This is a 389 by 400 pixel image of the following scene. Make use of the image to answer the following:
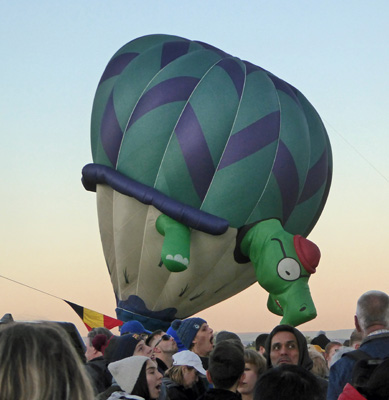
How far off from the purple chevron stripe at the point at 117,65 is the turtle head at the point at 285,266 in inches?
126

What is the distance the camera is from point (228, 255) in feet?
37.2

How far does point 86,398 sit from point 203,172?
29.4 ft

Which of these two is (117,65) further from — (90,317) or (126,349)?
(126,349)

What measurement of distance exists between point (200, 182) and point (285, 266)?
160 centimetres

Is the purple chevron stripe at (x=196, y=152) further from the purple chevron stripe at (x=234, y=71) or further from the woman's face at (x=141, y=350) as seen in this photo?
the woman's face at (x=141, y=350)

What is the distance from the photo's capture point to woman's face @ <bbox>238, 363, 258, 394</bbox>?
13.4 ft

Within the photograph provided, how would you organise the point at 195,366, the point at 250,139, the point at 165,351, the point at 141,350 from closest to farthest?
the point at 141,350
the point at 195,366
the point at 165,351
the point at 250,139

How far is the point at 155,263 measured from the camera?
11.2 metres

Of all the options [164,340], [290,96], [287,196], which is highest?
[290,96]

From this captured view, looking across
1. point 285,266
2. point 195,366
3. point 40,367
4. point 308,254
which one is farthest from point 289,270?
point 40,367

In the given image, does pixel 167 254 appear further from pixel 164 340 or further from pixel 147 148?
pixel 164 340

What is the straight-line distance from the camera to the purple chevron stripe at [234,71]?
436 inches

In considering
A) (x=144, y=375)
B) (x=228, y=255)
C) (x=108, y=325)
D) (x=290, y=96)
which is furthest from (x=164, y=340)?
(x=290, y=96)

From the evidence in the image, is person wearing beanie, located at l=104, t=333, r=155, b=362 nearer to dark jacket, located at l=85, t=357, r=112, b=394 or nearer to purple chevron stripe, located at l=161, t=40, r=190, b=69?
dark jacket, located at l=85, t=357, r=112, b=394
